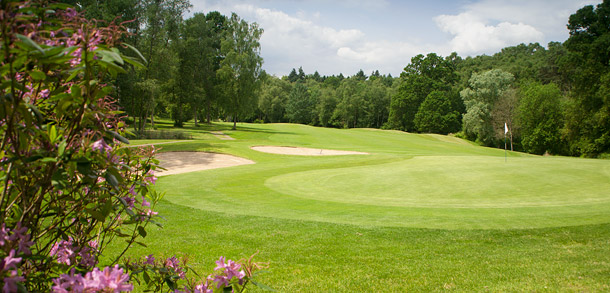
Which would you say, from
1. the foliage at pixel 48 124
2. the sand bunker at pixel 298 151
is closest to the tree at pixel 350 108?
the sand bunker at pixel 298 151

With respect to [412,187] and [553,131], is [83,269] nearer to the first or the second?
[412,187]

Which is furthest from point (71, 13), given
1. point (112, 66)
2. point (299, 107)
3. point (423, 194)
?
point (299, 107)

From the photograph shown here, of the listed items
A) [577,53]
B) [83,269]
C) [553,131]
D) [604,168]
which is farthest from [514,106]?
[83,269]

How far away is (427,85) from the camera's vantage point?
69.8 metres

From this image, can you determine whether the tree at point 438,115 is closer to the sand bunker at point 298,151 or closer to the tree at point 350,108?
the tree at point 350,108

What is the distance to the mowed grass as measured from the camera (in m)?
4.75

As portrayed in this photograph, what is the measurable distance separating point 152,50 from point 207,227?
31.1m

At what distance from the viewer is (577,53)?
39000 mm

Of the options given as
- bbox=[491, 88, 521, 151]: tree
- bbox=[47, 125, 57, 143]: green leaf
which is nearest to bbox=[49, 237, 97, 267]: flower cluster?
bbox=[47, 125, 57, 143]: green leaf

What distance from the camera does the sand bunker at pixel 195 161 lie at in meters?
19.8

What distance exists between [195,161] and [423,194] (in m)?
14.5

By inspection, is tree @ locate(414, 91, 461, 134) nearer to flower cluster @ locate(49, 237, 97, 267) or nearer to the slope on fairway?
the slope on fairway

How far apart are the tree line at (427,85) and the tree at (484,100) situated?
5.4 inches

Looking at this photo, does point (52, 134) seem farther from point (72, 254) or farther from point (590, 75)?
point (590, 75)
